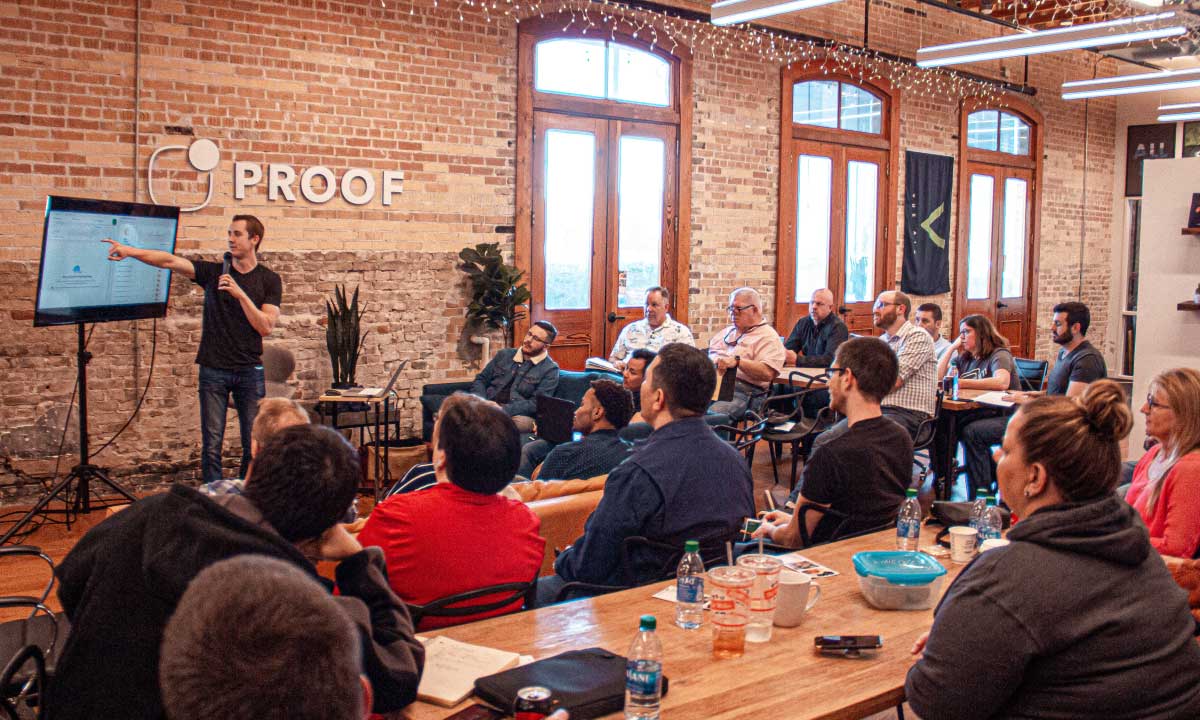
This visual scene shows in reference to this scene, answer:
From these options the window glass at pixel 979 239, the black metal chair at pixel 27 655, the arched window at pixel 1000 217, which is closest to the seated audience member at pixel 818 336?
the arched window at pixel 1000 217

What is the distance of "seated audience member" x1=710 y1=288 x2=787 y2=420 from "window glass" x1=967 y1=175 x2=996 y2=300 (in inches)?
255

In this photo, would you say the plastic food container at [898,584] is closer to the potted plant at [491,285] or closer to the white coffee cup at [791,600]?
the white coffee cup at [791,600]

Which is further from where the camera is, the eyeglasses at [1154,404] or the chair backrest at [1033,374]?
the chair backrest at [1033,374]

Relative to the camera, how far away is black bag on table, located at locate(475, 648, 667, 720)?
209cm

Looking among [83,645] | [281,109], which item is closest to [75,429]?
[281,109]

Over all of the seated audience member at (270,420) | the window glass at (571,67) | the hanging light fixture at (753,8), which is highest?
the hanging light fixture at (753,8)

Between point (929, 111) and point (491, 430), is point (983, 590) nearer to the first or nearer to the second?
point (491, 430)

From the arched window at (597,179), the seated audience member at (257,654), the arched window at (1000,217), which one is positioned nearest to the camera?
the seated audience member at (257,654)

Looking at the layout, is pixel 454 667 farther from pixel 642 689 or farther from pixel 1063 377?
pixel 1063 377

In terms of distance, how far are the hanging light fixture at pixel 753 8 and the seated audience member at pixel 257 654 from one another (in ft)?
25.2

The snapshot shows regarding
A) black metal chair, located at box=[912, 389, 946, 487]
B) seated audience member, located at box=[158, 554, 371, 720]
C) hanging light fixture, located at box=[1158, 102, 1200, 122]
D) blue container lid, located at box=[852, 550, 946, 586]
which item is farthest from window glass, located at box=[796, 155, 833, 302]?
seated audience member, located at box=[158, 554, 371, 720]

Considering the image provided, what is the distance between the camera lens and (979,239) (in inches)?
551

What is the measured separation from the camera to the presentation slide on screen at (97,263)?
5.70m

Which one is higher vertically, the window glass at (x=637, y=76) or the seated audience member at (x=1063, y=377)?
the window glass at (x=637, y=76)
